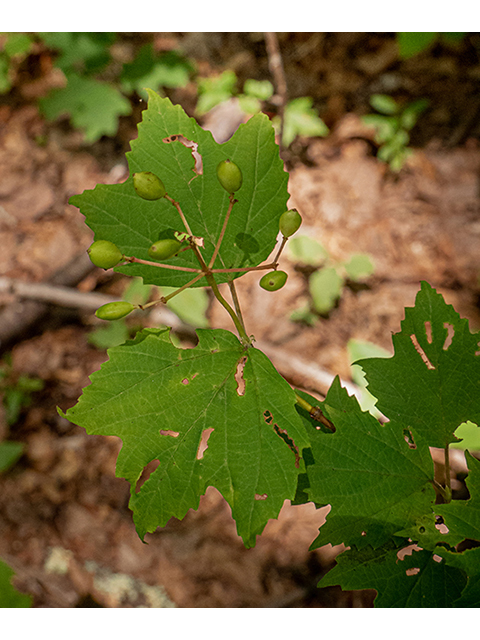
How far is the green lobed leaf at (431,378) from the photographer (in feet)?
4.49

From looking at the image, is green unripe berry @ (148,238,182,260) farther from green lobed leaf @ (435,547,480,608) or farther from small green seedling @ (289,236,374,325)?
small green seedling @ (289,236,374,325)

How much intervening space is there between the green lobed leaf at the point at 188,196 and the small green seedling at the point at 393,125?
3340 mm

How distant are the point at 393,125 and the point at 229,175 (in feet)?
12.3

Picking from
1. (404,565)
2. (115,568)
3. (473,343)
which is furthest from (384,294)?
(115,568)

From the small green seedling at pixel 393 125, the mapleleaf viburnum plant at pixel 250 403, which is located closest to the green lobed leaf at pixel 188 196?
the mapleleaf viburnum plant at pixel 250 403

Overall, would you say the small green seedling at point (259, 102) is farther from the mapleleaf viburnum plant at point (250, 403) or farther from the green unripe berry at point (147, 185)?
the green unripe berry at point (147, 185)

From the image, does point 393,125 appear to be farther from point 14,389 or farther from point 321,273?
point 14,389

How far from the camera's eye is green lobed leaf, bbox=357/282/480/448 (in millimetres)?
1367

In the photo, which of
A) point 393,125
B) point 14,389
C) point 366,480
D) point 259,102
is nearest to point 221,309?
point 14,389

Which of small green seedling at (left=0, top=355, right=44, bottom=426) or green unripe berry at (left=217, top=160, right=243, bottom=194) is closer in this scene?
green unripe berry at (left=217, top=160, right=243, bottom=194)

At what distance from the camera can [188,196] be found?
126 centimetres

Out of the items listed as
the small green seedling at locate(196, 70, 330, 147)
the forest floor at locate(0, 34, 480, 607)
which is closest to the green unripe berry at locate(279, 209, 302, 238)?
the forest floor at locate(0, 34, 480, 607)

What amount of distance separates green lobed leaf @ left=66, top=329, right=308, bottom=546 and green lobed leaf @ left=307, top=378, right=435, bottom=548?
17cm

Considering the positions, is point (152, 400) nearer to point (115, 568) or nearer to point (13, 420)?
point (115, 568)
